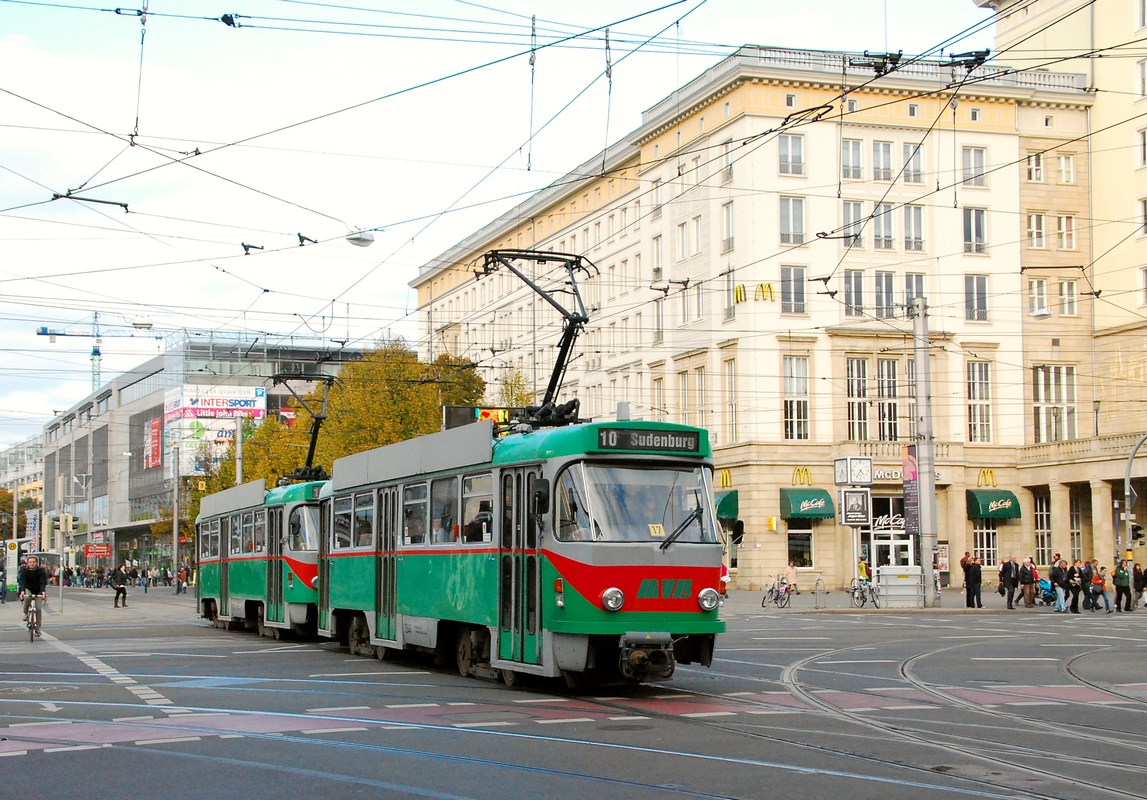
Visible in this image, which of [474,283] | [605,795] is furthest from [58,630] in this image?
[474,283]

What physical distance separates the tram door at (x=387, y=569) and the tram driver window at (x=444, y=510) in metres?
1.58

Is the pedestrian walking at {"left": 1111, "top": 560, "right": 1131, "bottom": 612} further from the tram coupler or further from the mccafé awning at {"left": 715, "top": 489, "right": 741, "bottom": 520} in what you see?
the tram coupler

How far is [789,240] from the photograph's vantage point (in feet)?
192

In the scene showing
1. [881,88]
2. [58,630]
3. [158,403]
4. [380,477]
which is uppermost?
[881,88]

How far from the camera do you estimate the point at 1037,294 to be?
6219 cm

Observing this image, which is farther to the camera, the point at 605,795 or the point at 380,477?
the point at 380,477

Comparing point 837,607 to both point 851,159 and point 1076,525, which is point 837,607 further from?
point 851,159

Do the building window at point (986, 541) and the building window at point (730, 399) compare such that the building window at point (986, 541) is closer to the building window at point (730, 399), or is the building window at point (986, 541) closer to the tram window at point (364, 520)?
the building window at point (730, 399)

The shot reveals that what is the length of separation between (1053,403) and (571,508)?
170 ft

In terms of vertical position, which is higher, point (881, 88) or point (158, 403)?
point (881, 88)

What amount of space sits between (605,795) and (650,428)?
22.0ft

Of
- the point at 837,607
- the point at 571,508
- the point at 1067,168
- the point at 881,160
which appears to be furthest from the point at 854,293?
the point at 571,508

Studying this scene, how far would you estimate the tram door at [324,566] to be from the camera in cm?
2422

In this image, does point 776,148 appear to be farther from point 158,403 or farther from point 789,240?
point 158,403
